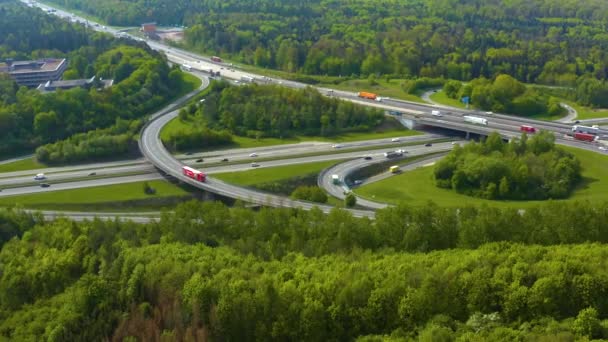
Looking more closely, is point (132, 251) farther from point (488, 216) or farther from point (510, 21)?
point (510, 21)

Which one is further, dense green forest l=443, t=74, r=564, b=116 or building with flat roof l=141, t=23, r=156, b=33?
building with flat roof l=141, t=23, r=156, b=33

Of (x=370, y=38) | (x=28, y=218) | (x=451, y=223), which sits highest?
(x=370, y=38)

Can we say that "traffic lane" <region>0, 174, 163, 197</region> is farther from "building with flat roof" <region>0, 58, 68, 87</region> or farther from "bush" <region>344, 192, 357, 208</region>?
"building with flat roof" <region>0, 58, 68, 87</region>

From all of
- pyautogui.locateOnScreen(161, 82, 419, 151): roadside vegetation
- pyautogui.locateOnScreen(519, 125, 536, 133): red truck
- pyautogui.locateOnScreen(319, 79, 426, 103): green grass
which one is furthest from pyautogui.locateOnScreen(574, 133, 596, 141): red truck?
pyautogui.locateOnScreen(319, 79, 426, 103): green grass

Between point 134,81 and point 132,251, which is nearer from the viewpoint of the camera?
point 132,251

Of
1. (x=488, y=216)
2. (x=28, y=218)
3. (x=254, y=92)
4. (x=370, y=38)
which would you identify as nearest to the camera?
(x=488, y=216)

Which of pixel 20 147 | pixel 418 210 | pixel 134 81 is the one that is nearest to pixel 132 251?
pixel 418 210

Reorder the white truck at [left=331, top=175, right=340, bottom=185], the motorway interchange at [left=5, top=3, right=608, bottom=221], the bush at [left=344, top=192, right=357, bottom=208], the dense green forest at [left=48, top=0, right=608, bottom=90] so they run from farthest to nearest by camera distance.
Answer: the dense green forest at [left=48, top=0, right=608, bottom=90] → the white truck at [left=331, top=175, right=340, bottom=185] → the motorway interchange at [left=5, top=3, right=608, bottom=221] → the bush at [left=344, top=192, right=357, bottom=208]
